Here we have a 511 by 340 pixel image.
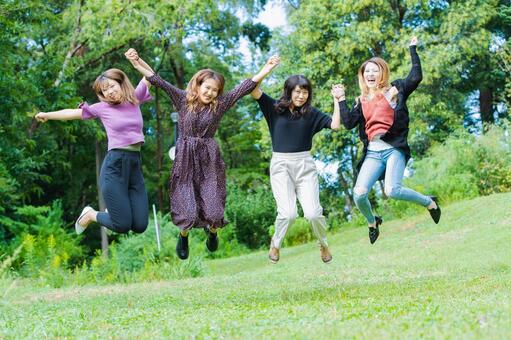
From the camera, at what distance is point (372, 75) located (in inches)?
336

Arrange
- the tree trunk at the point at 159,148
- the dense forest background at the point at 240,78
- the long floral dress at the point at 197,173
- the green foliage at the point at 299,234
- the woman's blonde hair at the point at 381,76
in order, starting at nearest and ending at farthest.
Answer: the long floral dress at the point at 197,173 < the woman's blonde hair at the point at 381,76 < the dense forest background at the point at 240,78 < the green foliage at the point at 299,234 < the tree trunk at the point at 159,148

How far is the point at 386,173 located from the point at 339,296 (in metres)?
1.46

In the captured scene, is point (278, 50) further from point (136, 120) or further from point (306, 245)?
point (136, 120)

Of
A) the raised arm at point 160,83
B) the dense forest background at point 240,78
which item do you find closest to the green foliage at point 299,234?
the dense forest background at point 240,78

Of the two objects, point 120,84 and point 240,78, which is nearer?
point 120,84

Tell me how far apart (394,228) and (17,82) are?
9.56m

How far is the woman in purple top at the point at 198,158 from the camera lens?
8.28m

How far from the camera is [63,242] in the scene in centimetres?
2203

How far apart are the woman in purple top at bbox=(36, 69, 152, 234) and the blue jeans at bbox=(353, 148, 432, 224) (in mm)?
2315

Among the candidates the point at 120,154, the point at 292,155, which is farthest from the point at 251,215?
the point at 120,154

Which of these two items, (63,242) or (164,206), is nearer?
(63,242)

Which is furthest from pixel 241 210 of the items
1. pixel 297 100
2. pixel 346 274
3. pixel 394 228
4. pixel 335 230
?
pixel 297 100

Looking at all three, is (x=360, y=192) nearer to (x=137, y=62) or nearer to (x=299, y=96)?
(x=299, y=96)

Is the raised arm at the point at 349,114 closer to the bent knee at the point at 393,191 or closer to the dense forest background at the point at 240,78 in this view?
the bent knee at the point at 393,191
